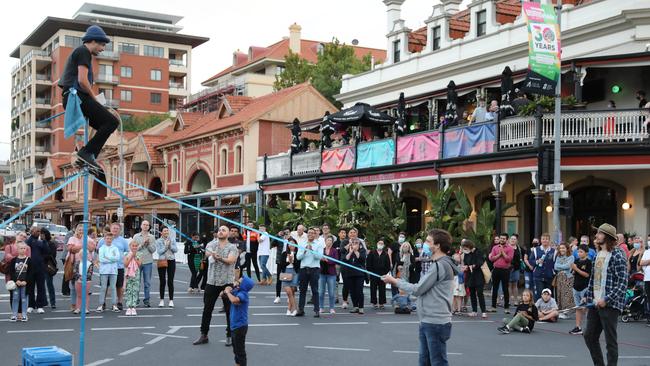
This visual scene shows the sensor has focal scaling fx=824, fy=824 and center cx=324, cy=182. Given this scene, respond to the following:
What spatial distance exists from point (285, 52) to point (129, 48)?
2099 cm

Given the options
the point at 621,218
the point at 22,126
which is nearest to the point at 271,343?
the point at 621,218

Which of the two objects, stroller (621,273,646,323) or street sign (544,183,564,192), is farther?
street sign (544,183,564,192)

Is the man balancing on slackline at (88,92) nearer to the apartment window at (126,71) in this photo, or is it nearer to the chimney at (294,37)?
the chimney at (294,37)

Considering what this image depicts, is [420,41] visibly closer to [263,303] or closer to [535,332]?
[263,303]

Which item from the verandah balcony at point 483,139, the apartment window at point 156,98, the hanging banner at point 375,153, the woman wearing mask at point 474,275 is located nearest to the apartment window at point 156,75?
the apartment window at point 156,98

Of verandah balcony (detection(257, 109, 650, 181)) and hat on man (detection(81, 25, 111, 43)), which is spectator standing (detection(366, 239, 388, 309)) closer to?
verandah balcony (detection(257, 109, 650, 181))

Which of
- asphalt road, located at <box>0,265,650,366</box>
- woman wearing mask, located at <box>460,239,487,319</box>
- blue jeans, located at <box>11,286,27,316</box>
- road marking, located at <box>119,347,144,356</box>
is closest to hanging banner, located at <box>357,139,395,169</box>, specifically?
woman wearing mask, located at <box>460,239,487,319</box>

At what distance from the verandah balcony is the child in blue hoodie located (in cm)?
1576

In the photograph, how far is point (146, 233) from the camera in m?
18.2

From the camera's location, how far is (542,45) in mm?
21281

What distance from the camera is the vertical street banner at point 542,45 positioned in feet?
68.9

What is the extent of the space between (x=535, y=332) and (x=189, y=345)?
678cm

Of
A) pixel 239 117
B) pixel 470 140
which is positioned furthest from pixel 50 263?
pixel 239 117

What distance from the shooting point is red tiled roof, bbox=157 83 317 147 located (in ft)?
148
